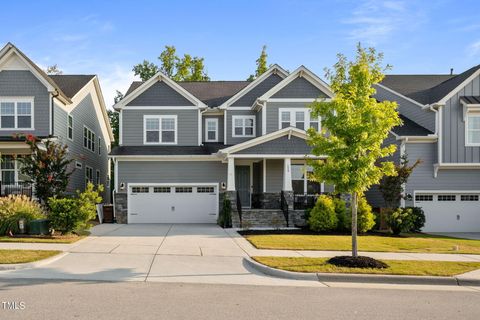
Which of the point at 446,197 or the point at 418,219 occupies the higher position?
the point at 446,197

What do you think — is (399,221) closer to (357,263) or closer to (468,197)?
(468,197)

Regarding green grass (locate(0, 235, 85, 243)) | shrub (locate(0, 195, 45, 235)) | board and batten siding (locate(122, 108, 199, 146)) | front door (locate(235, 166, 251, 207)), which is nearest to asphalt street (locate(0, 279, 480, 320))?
green grass (locate(0, 235, 85, 243))

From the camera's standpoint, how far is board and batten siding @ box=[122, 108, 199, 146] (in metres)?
25.1

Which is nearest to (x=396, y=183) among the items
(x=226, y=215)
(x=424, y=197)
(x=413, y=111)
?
(x=424, y=197)

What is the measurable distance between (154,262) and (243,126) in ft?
51.6

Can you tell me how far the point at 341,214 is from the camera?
20.5 metres

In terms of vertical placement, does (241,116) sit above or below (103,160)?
above

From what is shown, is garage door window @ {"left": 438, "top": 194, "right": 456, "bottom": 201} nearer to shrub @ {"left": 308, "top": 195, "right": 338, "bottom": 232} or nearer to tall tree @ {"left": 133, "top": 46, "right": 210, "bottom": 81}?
shrub @ {"left": 308, "top": 195, "right": 338, "bottom": 232}

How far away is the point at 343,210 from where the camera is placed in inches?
810

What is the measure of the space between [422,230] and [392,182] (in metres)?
3.90

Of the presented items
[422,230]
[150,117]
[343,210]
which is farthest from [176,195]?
[422,230]

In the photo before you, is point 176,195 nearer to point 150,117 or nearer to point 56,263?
point 150,117

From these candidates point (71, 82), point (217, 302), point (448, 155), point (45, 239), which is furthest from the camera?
point (71, 82)

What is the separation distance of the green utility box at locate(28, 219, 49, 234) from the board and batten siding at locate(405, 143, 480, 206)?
56.1ft
